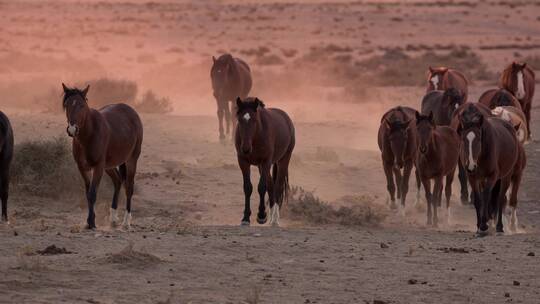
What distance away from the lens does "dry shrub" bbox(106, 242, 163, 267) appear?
39.5 feet

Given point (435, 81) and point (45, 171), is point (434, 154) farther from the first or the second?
point (435, 81)

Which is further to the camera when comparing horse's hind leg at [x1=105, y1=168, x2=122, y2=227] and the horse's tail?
the horse's tail

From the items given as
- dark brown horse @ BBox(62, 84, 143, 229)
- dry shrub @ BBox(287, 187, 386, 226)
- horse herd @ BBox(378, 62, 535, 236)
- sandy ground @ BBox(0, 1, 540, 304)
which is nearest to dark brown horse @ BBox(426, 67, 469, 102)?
horse herd @ BBox(378, 62, 535, 236)

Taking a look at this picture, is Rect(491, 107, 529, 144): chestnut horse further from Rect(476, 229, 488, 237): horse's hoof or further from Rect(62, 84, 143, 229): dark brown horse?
Rect(62, 84, 143, 229): dark brown horse

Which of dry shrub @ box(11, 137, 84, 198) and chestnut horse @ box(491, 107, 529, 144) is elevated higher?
chestnut horse @ box(491, 107, 529, 144)

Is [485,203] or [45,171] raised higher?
[485,203]

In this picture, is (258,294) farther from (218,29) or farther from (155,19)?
(155,19)

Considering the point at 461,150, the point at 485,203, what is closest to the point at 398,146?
the point at 485,203

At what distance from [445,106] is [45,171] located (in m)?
7.12

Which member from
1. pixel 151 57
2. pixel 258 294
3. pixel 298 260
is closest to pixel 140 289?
pixel 258 294

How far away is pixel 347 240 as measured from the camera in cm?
1463

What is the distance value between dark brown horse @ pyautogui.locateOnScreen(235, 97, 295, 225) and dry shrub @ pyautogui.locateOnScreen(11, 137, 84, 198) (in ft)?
11.0

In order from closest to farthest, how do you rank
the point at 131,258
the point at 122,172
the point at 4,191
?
the point at 131,258
the point at 4,191
the point at 122,172

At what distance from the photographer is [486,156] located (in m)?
15.7
